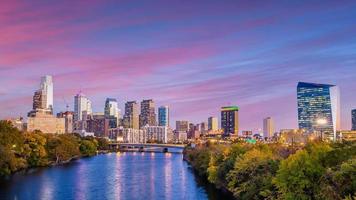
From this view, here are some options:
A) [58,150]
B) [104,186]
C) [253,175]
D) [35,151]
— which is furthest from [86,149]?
[253,175]

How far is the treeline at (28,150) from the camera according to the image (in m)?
85.4

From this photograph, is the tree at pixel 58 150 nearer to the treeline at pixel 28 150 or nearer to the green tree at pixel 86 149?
the treeline at pixel 28 150

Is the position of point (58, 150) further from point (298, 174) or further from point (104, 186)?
point (298, 174)

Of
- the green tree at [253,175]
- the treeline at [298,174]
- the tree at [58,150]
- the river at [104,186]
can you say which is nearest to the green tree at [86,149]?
the tree at [58,150]

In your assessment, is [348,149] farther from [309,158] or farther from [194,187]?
[194,187]

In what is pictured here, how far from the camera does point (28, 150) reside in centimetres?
10706

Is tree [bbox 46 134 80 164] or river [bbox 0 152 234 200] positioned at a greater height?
tree [bbox 46 134 80 164]

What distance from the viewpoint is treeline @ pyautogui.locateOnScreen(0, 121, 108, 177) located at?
280ft

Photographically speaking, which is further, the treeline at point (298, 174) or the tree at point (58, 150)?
the tree at point (58, 150)

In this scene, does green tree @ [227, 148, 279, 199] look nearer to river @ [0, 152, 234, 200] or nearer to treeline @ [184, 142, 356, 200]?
treeline @ [184, 142, 356, 200]

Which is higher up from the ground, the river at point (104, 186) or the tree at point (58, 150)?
the tree at point (58, 150)

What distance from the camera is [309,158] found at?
41562 mm

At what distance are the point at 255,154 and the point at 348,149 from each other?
61.5 feet

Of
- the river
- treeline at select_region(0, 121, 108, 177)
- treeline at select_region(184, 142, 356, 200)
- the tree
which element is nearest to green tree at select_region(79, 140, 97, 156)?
treeline at select_region(0, 121, 108, 177)
